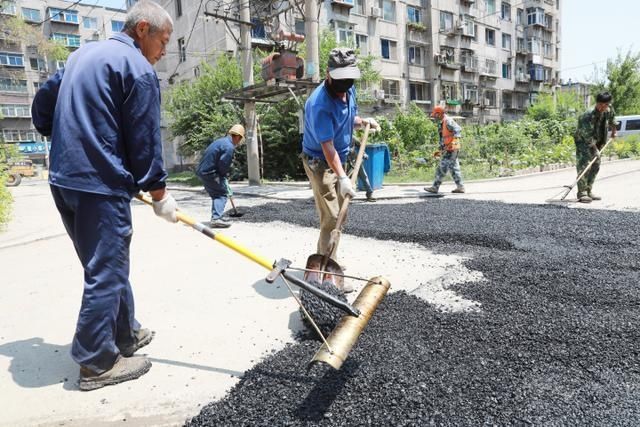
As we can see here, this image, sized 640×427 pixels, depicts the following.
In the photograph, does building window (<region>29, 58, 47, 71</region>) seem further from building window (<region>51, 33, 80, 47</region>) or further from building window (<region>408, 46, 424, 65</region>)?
building window (<region>408, 46, 424, 65</region>)

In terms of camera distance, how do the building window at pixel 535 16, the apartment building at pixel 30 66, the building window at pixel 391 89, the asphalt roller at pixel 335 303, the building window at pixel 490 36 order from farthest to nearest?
the apartment building at pixel 30 66 → the building window at pixel 535 16 → the building window at pixel 490 36 → the building window at pixel 391 89 → the asphalt roller at pixel 335 303

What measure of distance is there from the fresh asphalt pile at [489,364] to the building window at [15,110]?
48917 millimetres

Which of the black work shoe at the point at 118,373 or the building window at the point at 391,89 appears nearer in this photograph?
the black work shoe at the point at 118,373

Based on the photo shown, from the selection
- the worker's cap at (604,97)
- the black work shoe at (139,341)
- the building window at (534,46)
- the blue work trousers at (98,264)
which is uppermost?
the building window at (534,46)

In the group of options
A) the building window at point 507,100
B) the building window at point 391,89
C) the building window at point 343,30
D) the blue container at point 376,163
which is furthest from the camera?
the building window at point 507,100

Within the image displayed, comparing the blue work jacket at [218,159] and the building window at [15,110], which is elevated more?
the building window at [15,110]

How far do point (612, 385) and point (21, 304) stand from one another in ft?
13.2

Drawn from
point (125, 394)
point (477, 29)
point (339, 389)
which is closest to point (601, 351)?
point (339, 389)

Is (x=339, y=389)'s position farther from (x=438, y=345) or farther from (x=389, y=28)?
(x=389, y=28)

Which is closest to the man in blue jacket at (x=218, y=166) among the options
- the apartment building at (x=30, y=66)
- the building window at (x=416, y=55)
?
the building window at (x=416, y=55)

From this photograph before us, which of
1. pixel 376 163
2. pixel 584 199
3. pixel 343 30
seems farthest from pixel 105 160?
pixel 343 30

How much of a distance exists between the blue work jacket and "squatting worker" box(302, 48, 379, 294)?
341 centimetres

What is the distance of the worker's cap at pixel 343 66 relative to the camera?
3174 millimetres

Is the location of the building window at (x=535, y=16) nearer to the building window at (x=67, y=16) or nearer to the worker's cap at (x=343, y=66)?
the building window at (x=67, y=16)
